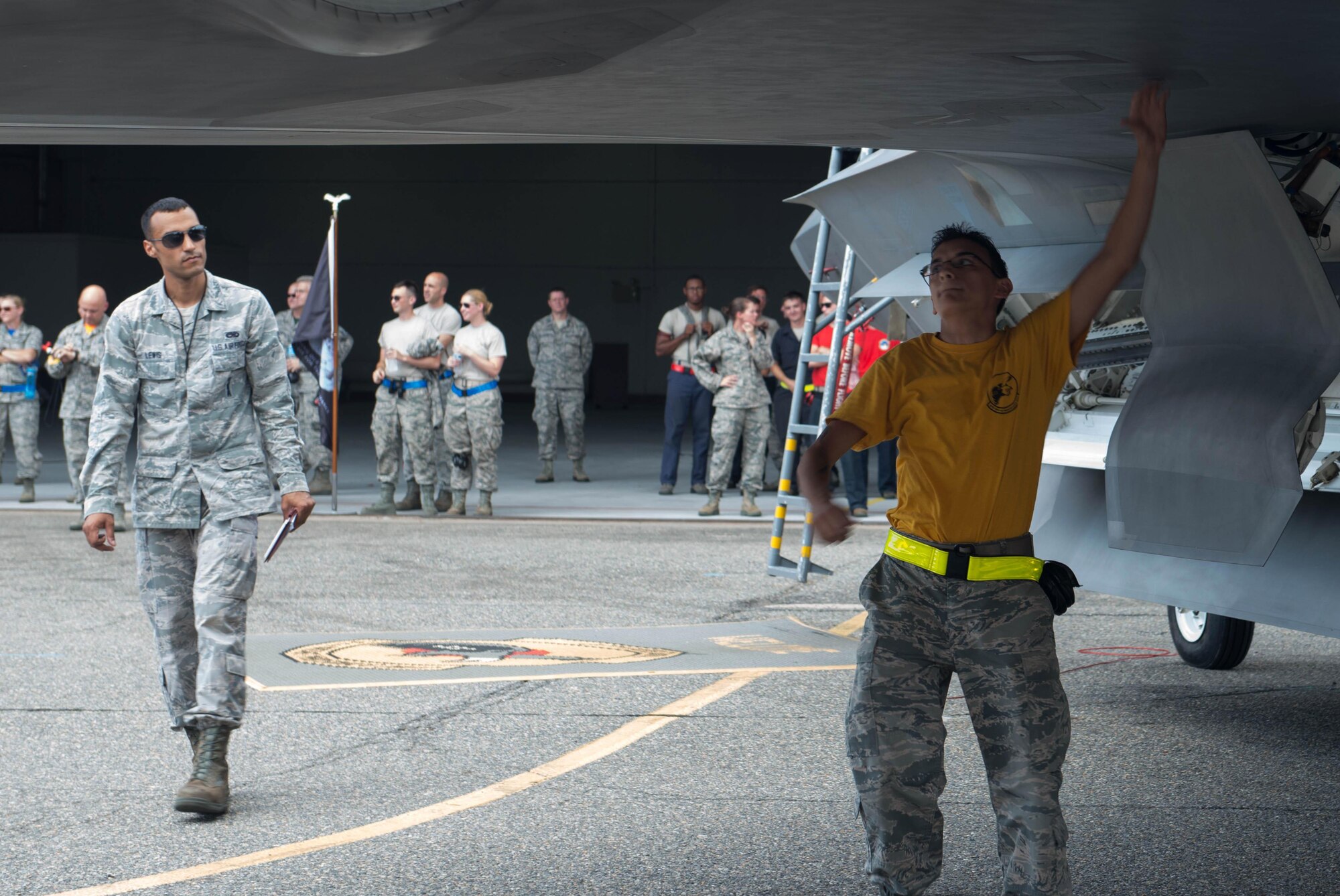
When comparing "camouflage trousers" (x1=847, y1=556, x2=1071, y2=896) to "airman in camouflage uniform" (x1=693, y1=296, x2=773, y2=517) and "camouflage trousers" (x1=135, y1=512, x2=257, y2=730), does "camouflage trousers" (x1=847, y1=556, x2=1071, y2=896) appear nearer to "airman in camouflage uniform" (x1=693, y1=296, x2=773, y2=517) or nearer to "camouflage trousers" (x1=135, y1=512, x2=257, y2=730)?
"camouflage trousers" (x1=135, y1=512, x2=257, y2=730)

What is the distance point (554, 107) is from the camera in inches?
160

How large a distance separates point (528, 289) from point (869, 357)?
2167 centimetres

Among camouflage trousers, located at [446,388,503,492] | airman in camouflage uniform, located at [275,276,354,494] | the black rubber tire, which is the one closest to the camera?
the black rubber tire

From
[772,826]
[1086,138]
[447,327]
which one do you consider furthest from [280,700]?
[447,327]

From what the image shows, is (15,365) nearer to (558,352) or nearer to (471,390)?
(471,390)

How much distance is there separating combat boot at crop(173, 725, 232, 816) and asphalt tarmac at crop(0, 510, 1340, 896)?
0.05 metres

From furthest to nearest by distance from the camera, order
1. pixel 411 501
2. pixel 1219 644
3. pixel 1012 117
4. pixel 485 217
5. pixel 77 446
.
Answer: pixel 485 217
pixel 411 501
pixel 77 446
pixel 1219 644
pixel 1012 117

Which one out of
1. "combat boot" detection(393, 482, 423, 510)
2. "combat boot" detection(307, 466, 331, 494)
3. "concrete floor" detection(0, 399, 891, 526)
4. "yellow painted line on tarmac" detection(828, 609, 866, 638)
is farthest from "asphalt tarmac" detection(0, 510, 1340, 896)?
"combat boot" detection(307, 466, 331, 494)

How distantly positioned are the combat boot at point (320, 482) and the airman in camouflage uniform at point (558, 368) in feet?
8.12

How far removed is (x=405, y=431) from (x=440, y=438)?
0.80 m

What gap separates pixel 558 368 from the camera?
54.5ft

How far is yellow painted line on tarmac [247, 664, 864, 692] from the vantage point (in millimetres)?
6574

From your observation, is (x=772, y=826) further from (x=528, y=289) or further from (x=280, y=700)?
(x=528, y=289)

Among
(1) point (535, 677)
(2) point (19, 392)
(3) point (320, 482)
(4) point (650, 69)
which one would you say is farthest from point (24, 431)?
(4) point (650, 69)
